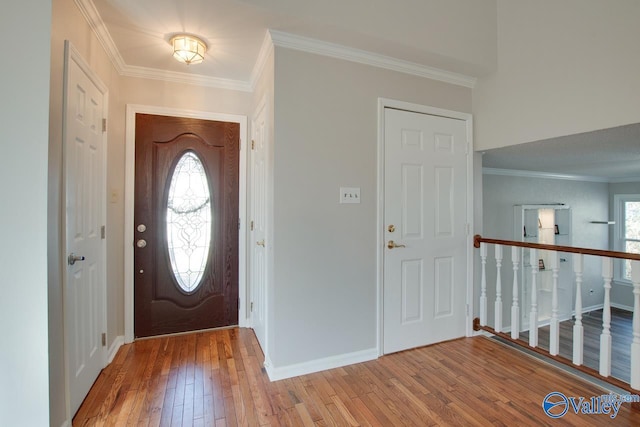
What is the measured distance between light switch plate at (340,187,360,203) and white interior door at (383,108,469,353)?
0.92ft

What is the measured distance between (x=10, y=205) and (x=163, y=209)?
1.33m

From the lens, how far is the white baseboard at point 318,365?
6.56ft

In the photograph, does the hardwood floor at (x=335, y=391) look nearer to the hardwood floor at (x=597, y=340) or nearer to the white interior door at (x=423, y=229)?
the white interior door at (x=423, y=229)

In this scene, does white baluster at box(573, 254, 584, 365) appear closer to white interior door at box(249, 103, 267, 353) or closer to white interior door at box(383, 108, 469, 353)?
white interior door at box(383, 108, 469, 353)

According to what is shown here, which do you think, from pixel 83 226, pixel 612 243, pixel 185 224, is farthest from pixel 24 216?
pixel 612 243

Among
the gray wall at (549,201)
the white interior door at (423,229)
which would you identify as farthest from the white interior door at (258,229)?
the gray wall at (549,201)

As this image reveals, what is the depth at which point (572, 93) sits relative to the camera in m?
2.03

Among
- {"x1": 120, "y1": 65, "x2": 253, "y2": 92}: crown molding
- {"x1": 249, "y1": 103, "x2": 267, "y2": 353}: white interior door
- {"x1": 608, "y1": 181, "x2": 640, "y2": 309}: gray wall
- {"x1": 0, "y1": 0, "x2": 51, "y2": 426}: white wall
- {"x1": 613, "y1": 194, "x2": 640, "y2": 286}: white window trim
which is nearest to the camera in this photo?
{"x1": 0, "y1": 0, "x2": 51, "y2": 426}: white wall

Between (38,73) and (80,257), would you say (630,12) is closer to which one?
(38,73)

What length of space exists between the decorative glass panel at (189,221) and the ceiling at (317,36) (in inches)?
34.9

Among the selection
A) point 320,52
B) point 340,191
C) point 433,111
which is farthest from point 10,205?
point 433,111

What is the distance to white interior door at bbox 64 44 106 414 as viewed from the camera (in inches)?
61.9

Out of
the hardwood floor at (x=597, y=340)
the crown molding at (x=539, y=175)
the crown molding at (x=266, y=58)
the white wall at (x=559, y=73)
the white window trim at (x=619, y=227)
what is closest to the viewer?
the white wall at (x=559, y=73)

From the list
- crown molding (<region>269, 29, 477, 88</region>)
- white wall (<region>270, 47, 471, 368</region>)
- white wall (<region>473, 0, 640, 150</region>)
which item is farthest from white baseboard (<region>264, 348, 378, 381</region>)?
crown molding (<region>269, 29, 477, 88</region>)
